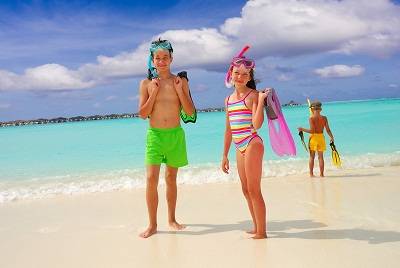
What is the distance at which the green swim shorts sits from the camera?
4715mm

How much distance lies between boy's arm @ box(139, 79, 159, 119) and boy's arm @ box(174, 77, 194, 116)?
245 millimetres

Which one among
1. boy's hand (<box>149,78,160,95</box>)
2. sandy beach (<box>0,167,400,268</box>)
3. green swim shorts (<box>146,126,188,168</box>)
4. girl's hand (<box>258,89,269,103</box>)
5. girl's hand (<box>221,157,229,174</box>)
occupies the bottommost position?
sandy beach (<box>0,167,400,268</box>)

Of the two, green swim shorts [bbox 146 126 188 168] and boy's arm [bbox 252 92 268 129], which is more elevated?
boy's arm [bbox 252 92 268 129]

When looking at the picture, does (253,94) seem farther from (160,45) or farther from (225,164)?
(160,45)

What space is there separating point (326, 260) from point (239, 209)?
225 cm

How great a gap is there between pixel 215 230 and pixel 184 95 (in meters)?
1.55

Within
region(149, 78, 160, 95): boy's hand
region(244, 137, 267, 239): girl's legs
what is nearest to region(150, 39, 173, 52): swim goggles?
region(149, 78, 160, 95): boy's hand

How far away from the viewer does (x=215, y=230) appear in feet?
15.5

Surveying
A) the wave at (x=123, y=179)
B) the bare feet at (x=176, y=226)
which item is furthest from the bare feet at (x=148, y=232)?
the wave at (x=123, y=179)

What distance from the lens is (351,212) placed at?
521 centimetres

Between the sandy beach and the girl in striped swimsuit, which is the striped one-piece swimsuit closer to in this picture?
the girl in striped swimsuit

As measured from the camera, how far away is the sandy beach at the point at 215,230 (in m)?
3.76

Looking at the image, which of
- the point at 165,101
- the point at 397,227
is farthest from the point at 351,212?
the point at 165,101

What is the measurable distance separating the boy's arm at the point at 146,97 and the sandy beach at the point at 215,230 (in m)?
1.36
